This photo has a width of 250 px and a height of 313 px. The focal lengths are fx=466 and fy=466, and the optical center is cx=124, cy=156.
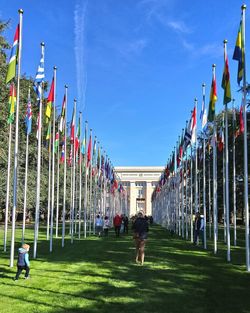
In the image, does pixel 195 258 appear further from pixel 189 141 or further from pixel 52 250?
pixel 189 141

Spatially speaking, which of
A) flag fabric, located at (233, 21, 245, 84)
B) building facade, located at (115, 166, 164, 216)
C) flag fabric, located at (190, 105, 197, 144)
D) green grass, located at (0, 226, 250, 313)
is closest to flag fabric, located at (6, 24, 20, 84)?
green grass, located at (0, 226, 250, 313)

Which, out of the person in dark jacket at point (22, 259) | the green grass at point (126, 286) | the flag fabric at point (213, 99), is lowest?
the green grass at point (126, 286)

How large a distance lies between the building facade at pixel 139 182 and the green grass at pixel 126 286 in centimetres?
13283

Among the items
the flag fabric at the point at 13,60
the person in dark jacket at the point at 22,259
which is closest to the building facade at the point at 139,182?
the flag fabric at the point at 13,60

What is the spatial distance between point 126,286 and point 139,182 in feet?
496

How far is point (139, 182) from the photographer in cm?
16375

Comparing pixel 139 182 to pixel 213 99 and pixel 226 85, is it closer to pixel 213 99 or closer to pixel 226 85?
pixel 213 99

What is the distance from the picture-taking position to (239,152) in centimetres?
4606

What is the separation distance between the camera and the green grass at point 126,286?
10266mm

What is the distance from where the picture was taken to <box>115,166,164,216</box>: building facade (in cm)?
15638

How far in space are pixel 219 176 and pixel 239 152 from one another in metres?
11.0

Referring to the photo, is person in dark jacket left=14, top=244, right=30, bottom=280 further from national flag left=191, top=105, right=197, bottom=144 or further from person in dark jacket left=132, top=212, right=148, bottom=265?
national flag left=191, top=105, right=197, bottom=144

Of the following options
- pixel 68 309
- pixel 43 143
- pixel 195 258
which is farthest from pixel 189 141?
pixel 43 143

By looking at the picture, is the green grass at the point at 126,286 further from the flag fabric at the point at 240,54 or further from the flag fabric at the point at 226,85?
the flag fabric at the point at 240,54
